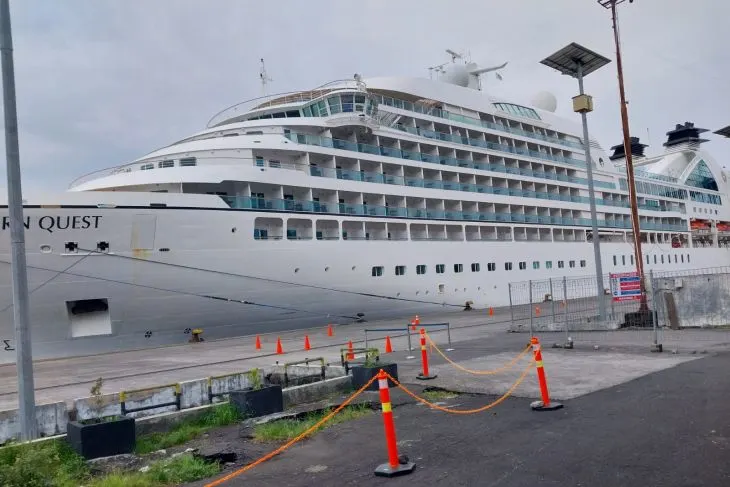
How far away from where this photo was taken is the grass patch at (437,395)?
30.7ft

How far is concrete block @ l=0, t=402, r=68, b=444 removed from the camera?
7645mm

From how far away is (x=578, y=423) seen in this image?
701 centimetres

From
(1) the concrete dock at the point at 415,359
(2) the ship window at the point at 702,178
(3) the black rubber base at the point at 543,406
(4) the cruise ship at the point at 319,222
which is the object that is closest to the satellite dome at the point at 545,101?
(4) the cruise ship at the point at 319,222

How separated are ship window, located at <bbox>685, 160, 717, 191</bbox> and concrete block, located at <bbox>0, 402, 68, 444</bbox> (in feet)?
201

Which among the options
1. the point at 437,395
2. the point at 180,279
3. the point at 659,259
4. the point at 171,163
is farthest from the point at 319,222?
the point at 659,259

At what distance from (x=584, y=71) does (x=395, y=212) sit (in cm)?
1105

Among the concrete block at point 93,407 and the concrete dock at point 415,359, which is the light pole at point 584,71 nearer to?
the concrete dock at point 415,359

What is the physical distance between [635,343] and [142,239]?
15035 mm

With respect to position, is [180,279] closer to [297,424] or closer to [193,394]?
[193,394]

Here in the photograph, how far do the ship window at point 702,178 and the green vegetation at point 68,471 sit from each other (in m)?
61.4

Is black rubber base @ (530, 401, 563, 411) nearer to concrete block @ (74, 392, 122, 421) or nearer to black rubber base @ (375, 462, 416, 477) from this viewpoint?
black rubber base @ (375, 462, 416, 477)

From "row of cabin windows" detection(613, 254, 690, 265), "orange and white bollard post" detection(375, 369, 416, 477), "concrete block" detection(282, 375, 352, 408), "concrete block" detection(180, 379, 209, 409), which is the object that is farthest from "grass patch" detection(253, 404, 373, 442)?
"row of cabin windows" detection(613, 254, 690, 265)

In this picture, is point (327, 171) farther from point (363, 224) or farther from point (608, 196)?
point (608, 196)

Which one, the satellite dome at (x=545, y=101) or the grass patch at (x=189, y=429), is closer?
the grass patch at (x=189, y=429)
